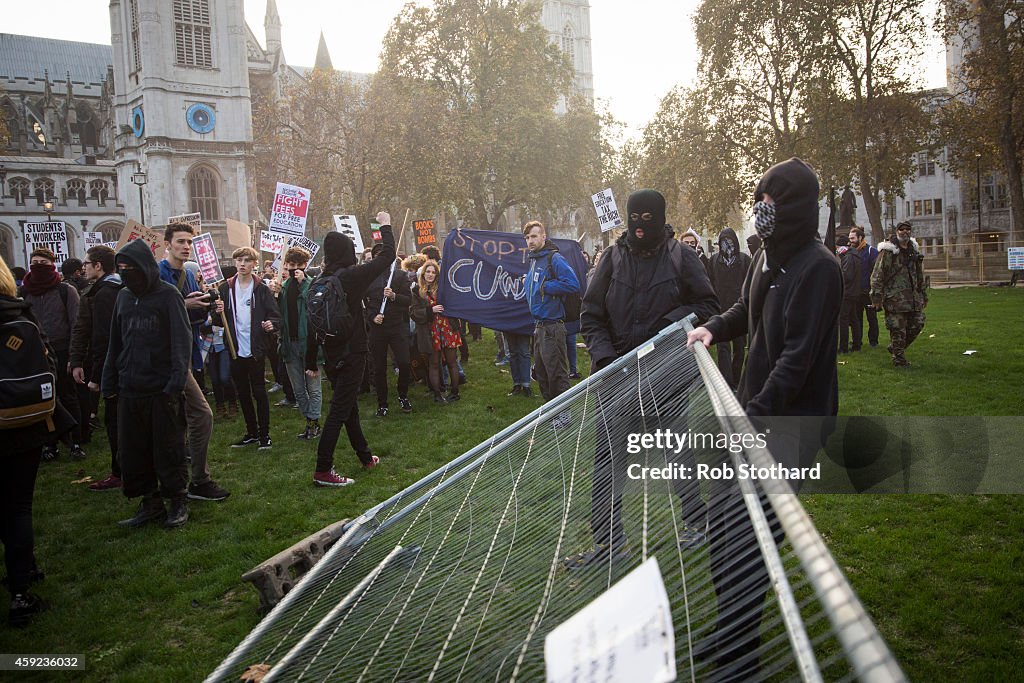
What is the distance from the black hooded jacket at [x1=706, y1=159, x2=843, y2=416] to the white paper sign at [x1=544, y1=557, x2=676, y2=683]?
144 centimetres

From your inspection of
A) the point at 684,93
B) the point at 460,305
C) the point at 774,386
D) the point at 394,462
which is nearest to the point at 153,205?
the point at 684,93

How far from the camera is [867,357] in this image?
13102 millimetres

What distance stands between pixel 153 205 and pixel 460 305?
5511 cm

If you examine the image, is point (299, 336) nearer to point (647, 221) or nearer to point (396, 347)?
point (396, 347)

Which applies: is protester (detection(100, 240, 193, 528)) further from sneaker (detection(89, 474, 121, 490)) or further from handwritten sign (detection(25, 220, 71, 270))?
handwritten sign (detection(25, 220, 71, 270))

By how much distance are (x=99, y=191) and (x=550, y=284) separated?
260 feet

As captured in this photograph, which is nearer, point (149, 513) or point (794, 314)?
point (794, 314)

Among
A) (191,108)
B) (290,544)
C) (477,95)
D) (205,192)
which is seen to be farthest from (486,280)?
(191,108)

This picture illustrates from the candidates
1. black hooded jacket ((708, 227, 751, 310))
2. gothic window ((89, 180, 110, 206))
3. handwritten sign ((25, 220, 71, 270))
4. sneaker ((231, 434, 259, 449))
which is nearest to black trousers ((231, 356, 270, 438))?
sneaker ((231, 434, 259, 449))

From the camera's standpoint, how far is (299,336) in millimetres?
9555

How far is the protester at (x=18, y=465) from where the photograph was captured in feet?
15.4

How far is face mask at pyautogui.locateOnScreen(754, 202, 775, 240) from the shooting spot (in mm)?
3324

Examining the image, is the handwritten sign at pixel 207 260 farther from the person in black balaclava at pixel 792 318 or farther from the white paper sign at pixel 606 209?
the person in black balaclava at pixel 792 318

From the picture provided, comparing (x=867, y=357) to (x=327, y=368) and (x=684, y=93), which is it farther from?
(x=684, y=93)
